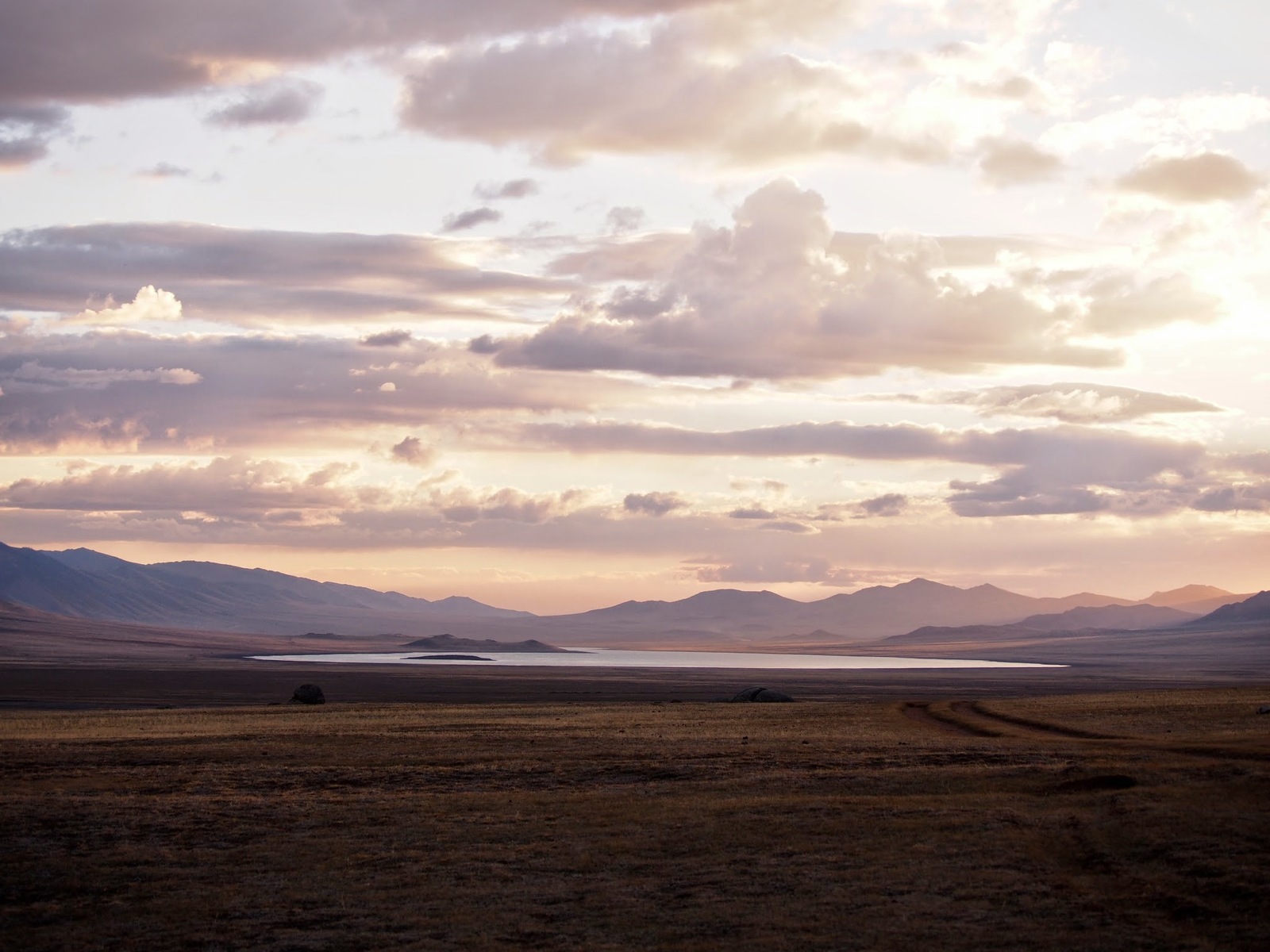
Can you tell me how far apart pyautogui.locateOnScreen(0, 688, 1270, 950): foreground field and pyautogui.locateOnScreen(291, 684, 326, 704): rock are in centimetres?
3578

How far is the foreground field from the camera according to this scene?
66.1ft

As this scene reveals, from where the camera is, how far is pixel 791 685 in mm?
128500

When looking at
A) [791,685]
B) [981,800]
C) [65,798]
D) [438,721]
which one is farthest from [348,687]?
[981,800]

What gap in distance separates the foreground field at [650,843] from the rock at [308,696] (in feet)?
117

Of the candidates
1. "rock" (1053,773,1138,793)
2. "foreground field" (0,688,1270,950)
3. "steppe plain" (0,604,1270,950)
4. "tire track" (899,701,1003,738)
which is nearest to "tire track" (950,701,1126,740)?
"steppe plain" (0,604,1270,950)

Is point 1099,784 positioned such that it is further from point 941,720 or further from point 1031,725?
point 941,720

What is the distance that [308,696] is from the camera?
82.4 meters

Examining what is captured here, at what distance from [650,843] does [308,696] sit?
6047cm

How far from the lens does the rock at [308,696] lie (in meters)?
82.1

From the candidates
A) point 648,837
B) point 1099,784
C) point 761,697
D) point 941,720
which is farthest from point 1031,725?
point 648,837

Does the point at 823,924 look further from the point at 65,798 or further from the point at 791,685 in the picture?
the point at 791,685

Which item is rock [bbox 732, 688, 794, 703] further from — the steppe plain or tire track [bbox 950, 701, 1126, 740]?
the steppe plain

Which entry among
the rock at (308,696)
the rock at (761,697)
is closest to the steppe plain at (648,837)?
the rock at (761,697)

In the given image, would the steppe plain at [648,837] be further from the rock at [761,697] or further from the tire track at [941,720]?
the rock at [761,697]
